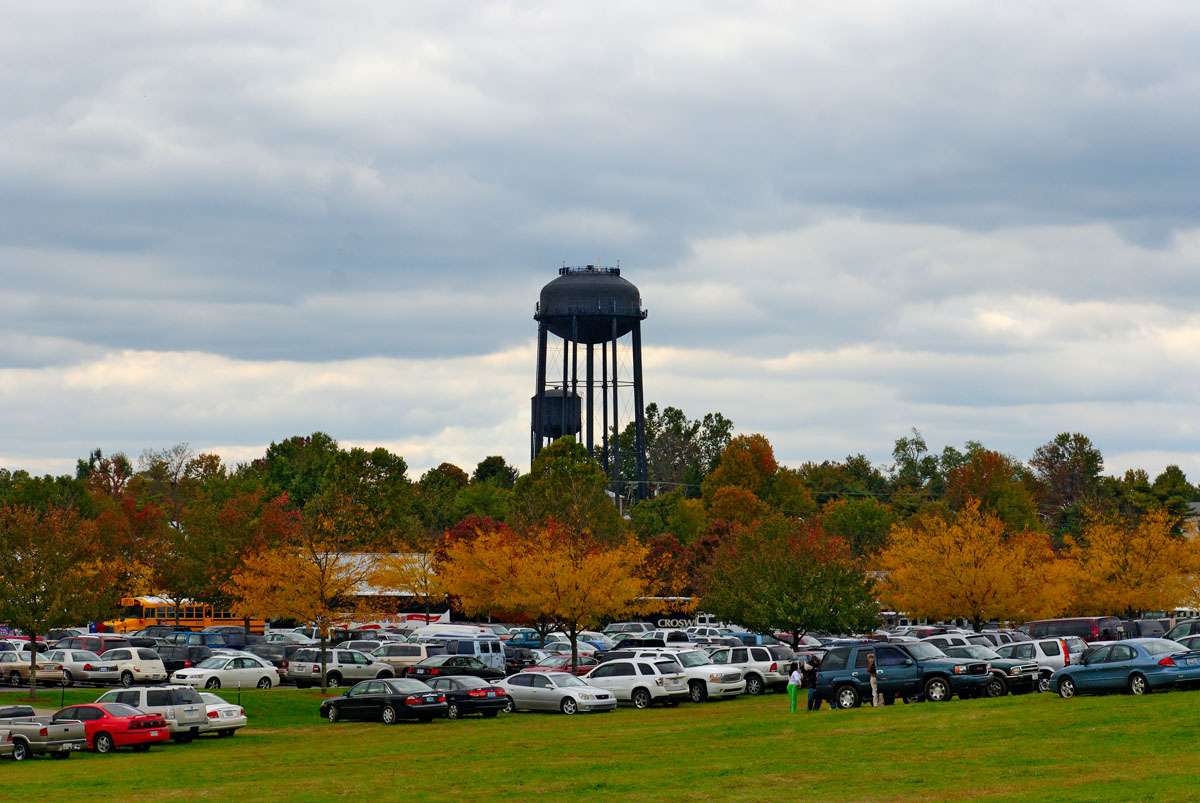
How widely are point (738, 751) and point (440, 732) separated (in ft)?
36.6

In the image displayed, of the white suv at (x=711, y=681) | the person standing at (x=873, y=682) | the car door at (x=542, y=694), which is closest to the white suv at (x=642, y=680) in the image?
the white suv at (x=711, y=681)

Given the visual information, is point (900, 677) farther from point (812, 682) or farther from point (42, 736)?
point (42, 736)

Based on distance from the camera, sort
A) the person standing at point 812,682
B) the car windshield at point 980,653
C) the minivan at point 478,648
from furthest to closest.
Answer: the minivan at point 478,648
the car windshield at point 980,653
the person standing at point 812,682

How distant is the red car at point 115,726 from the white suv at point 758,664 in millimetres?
18470

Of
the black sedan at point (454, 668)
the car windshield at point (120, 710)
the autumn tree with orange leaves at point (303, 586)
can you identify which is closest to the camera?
the car windshield at point (120, 710)

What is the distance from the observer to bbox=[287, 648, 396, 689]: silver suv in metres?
49.7

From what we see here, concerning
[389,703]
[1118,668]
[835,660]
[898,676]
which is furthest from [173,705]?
[1118,668]

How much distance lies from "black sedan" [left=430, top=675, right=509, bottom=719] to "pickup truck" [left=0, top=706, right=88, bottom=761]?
10.0m

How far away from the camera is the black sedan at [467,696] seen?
1487 inches

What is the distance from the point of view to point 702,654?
1703 inches

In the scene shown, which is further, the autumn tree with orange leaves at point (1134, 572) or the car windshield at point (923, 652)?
the autumn tree with orange leaves at point (1134, 572)

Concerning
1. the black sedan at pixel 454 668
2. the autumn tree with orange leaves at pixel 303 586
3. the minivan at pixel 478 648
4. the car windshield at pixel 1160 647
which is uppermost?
the autumn tree with orange leaves at pixel 303 586

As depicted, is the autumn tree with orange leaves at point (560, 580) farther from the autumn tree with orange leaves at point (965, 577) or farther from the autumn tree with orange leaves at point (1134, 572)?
the autumn tree with orange leaves at point (1134, 572)

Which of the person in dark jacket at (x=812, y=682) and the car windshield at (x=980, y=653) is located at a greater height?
the car windshield at (x=980, y=653)
